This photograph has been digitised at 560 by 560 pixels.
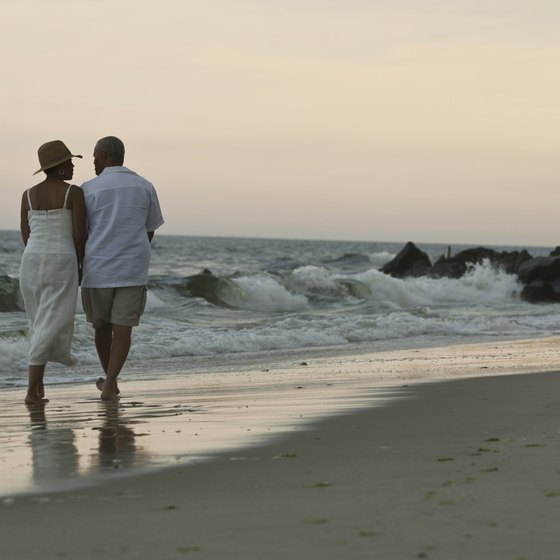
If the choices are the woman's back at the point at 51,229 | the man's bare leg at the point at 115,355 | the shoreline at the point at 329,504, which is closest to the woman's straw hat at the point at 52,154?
the woman's back at the point at 51,229

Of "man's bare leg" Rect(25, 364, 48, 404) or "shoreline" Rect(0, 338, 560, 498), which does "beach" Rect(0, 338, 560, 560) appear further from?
"man's bare leg" Rect(25, 364, 48, 404)

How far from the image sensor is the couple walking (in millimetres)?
7051

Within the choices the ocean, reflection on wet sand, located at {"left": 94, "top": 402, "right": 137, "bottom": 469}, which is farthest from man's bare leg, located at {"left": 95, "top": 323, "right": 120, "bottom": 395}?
the ocean

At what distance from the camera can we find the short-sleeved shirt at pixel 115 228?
714 cm

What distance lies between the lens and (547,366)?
993cm

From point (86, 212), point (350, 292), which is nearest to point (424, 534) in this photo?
point (86, 212)

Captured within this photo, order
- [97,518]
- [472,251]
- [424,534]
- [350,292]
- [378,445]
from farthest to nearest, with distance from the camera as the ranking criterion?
[472,251], [350,292], [378,445], [97,518], [424,534]

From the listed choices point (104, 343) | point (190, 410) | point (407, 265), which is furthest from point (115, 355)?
point (407, 265)

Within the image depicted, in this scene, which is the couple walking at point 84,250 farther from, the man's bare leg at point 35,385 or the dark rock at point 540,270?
the dark rock at point 540,270

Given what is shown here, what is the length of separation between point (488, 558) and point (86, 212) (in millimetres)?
4824

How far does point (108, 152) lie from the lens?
7.27m

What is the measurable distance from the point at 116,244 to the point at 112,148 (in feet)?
2.18

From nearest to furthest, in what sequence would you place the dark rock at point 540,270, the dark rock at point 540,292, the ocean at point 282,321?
1. the ocean at point 282,321
2. the dark rock at point 540,292
3. the dark rock at point 540,270

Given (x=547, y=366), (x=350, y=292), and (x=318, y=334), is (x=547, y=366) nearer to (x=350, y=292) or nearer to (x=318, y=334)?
(x=318, y=334)
